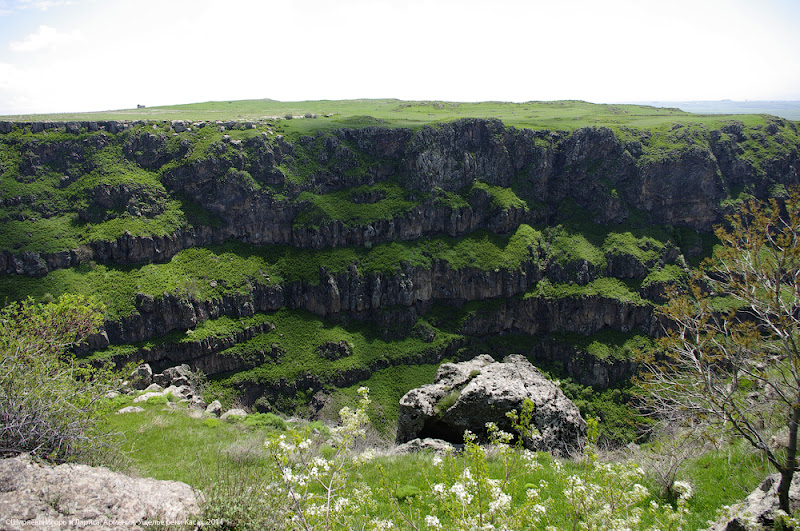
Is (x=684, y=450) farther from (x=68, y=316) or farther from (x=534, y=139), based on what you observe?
(x=534, y=139)

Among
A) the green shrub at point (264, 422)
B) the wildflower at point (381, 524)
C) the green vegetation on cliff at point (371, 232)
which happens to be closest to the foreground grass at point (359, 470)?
the green shrub at point (264, 422)

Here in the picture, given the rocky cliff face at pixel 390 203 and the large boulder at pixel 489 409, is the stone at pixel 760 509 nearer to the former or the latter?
the large boulder at pixel 489 409

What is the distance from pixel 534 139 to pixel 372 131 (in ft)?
116

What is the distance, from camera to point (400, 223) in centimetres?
7506

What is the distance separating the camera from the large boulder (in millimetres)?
23422

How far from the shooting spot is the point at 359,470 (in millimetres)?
15836

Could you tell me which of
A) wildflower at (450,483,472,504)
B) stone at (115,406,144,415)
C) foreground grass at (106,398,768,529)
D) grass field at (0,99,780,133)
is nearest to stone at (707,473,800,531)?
foreground grass at (106,398,768,529)

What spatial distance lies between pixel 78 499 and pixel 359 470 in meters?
9.66

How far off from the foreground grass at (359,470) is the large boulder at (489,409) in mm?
4232

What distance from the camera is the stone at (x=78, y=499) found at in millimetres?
7812

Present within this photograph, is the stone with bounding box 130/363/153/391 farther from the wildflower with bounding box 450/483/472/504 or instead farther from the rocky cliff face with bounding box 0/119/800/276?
the wildflower with bounding box 450/483/472/504

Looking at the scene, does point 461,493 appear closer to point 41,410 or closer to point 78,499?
point 78,499

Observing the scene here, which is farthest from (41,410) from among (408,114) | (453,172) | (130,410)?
(408,114)

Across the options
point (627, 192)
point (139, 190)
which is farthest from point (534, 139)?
point (139, 190)
